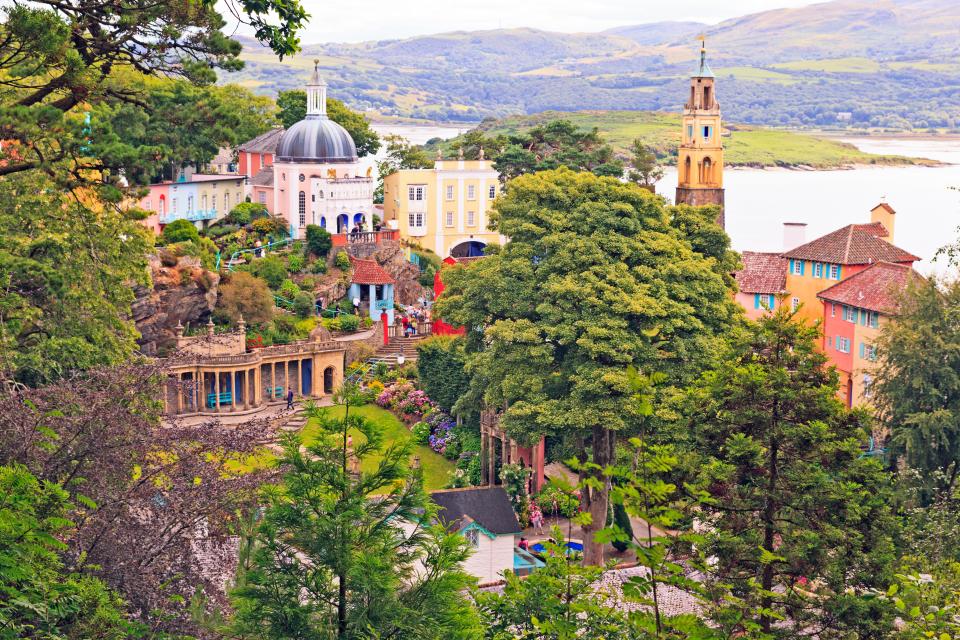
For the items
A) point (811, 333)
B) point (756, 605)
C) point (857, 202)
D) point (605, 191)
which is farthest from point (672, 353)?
point (857, 202)

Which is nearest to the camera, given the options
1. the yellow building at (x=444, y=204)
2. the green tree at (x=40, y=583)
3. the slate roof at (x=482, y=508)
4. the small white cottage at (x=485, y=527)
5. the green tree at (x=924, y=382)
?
the green tree at (x=40, y=583)

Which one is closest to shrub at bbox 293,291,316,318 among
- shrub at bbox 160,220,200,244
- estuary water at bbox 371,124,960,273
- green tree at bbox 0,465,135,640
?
→ shrub at bbox 160,220,200,244

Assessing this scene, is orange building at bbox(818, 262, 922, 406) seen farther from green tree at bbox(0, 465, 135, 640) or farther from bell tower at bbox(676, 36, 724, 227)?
green tree at bbox(0, 465, 135, 640)

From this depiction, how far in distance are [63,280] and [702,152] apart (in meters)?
50.7

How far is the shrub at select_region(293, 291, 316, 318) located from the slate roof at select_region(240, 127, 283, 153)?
15.5 meters

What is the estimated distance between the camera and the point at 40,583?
18125 millimetres

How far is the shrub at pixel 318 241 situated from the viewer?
7056cm

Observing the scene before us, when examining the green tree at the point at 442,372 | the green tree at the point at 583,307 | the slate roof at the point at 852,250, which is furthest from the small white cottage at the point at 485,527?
the slate roof at the point at 852,250

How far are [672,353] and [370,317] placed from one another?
2641cm

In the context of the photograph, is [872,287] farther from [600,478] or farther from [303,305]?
[303,305]

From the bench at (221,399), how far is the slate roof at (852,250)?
24.8 metres

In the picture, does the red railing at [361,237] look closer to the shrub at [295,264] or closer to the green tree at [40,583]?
the shrub at [295,264]

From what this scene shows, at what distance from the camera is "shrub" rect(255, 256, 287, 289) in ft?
218

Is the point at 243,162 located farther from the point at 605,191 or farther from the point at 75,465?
the point at 75,465
